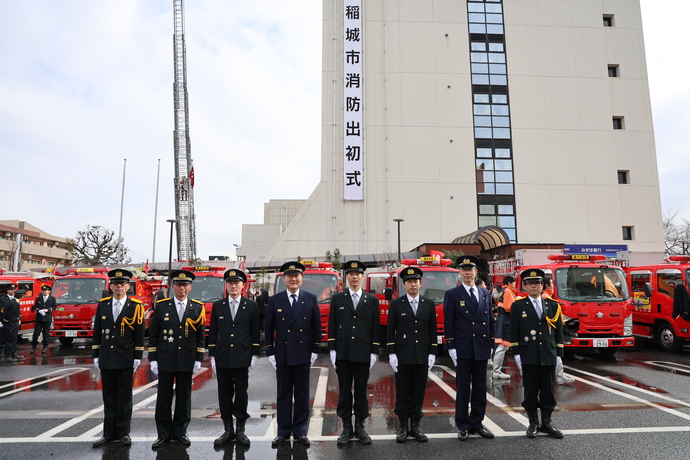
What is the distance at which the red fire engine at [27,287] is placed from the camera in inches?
622

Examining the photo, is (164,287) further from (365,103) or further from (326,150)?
(365,103)

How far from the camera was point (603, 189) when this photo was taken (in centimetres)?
3597

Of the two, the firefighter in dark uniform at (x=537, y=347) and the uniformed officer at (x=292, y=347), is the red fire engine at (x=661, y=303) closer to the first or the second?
the firefighter in dark uniform at (x=537, y=347)

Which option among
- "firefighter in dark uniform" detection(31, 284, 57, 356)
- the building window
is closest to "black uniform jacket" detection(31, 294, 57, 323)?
"firefighter in dark uniform" detection(31, 284, 57, 356)

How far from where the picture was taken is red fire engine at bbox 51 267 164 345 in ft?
45.2

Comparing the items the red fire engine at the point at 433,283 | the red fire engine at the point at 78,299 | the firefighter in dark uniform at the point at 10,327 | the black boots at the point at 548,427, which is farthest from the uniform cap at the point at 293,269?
the firefighter in dark uniform at the point at 10,327

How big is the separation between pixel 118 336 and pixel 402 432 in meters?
3.61

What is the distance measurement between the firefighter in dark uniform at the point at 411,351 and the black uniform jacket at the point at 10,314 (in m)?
11.3

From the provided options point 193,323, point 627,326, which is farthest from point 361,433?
point 627,326

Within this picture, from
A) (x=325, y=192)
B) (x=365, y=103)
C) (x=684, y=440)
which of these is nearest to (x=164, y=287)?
(x=684, y=440)

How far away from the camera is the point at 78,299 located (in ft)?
46.5

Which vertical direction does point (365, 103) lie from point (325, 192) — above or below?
above

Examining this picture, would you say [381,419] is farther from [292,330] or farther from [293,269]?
[293,269]

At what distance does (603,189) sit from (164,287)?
33899 millimetres
